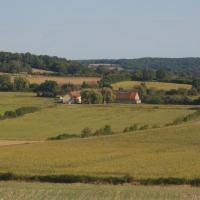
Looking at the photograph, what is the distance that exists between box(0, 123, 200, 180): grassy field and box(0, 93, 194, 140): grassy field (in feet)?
43.3

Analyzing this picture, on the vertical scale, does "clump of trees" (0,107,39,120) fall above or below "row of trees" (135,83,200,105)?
below

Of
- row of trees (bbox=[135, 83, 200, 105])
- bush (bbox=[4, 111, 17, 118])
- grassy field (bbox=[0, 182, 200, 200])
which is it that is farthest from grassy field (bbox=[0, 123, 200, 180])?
row of trees (bbox=[135, 83, 200, 105])

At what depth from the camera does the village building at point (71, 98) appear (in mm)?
98531

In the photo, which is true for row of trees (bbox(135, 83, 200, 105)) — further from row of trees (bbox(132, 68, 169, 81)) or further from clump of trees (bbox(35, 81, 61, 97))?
row of trees (bbox(132, 68, 169, 81))

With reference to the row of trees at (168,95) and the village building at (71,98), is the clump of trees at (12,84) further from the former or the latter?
the row of trees at (168,95)

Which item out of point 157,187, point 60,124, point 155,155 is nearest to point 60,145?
point 155,155

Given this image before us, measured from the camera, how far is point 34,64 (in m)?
166

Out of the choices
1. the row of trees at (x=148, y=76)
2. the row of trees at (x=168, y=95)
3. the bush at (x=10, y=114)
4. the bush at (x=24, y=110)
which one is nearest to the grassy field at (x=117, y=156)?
the bush at (x=10, y=114)

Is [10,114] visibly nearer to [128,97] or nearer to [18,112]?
[18,112]

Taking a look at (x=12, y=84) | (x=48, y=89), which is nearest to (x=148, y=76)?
(x=48, y=89)

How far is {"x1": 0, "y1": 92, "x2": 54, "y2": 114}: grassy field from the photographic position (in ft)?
283

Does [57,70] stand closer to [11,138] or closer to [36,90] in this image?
[36,90]

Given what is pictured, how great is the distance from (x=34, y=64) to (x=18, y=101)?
7265 centimetres

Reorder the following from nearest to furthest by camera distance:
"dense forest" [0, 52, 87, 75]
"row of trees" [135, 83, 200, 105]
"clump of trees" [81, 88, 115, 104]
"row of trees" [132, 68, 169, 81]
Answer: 1. "row of trees" [135, 83, 200, 105]
2. "clump of trees" [81, 88, 115, 104]
3. "row of trees" [132, 68, 169, 81]
4. "dense forest" [0, 52, 87, 75]
